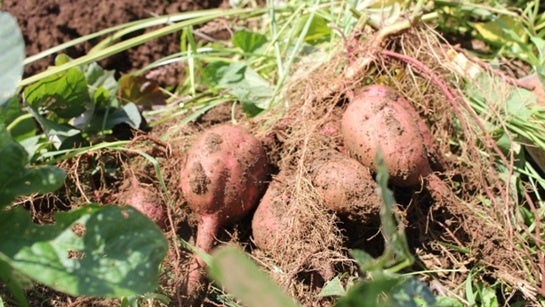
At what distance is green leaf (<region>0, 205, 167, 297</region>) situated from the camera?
44.1 inches

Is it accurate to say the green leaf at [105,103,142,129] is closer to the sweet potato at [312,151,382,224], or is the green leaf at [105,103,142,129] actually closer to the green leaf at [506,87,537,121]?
the sweet potato at [312,151,382,224]

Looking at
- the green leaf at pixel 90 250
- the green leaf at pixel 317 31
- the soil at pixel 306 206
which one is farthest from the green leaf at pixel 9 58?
the green leaf at pixel 317 31

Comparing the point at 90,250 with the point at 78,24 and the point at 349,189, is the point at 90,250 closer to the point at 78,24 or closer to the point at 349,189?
the point at 349,189

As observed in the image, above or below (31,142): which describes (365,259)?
above

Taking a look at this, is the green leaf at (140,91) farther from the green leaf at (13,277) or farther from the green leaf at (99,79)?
the green leaf at (13,277)

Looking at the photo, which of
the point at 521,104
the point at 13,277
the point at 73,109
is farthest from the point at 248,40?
the point at 13,277

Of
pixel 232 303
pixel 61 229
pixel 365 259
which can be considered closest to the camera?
pixel 365 259

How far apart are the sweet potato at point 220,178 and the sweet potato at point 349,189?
0.52 feet

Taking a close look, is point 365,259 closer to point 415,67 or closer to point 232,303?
point 232,303

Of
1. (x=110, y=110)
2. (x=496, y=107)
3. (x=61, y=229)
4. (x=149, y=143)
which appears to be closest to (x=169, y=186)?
(x=149, y=143)

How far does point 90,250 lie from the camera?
1.17 metres

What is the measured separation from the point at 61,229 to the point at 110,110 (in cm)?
65

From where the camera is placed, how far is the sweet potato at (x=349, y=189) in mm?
1430

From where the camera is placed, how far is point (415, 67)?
169 centimetres
